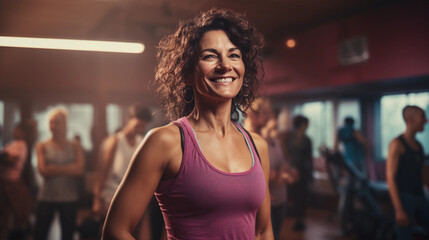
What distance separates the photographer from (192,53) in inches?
45.0

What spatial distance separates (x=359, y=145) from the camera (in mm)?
5688

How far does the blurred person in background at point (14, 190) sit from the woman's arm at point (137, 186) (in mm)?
4124

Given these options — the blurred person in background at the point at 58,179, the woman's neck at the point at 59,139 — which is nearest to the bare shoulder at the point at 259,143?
the blurred person in background at the point at 58,179

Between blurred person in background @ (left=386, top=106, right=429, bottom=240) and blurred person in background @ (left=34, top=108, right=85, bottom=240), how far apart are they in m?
2.77

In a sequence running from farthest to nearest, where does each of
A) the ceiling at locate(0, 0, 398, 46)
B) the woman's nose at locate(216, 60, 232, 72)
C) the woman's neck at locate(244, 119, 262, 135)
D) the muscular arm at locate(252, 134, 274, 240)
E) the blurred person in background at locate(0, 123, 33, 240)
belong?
the ceiling at locate(0, 0, 398, 46) → the blurred person in background at locate(0, 123, 33, 240) → the woman's neck at locate(244, 119, 262, 135) → the muscular arm at locate(252, 134, 274, 240) → the woman's nose at locate(216, 60, 232, 72)

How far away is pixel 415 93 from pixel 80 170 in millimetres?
4840

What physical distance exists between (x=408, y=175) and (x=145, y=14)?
186 inches

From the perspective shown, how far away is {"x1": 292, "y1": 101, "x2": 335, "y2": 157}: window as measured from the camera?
747 cm

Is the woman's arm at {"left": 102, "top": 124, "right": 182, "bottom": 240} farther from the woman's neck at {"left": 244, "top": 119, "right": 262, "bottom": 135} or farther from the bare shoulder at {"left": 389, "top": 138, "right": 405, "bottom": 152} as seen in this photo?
the bare shoulder at {"left": 389, "top": 138, "right": 405, "bottom": 152}

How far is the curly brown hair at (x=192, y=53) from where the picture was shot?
1164 millimetres

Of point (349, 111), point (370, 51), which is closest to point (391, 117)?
point (349, 111)

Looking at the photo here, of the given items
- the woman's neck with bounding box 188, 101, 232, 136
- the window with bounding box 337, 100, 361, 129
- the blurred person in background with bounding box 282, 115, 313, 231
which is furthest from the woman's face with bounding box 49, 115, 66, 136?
the window with bounding box 337, 100, 361, 129

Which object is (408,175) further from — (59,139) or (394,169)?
(59,139)

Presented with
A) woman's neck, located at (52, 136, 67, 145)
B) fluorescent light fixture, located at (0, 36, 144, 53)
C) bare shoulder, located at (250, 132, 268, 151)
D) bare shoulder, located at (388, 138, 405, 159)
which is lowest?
bare shoulder, located at (388, 138, 405, 159)
